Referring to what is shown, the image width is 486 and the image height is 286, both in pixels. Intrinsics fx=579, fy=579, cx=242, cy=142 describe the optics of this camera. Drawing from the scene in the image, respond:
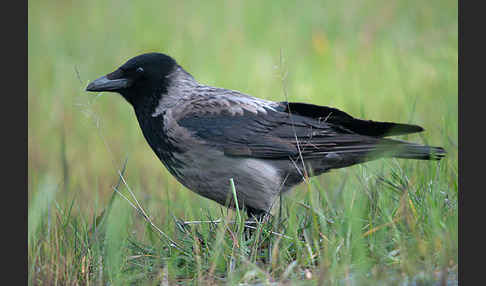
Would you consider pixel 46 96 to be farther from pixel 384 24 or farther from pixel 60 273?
pixel 60 273

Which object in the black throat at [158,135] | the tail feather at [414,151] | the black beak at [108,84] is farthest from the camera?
the black beak at [108,84]

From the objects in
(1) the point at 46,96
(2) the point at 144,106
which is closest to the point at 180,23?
(1) the point at 46,96

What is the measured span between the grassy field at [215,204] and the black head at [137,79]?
1.25 ft

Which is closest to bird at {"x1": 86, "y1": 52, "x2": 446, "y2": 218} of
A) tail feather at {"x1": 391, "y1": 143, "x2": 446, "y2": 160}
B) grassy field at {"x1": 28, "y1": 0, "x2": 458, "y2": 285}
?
tail feather at {"x1": 391, "y1": 143, "x2": 446, "y2": 160}

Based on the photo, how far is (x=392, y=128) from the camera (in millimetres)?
4766

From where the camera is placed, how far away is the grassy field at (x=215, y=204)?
3.47 m

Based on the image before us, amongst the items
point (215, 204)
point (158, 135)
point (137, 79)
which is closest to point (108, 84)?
point (137, 79)

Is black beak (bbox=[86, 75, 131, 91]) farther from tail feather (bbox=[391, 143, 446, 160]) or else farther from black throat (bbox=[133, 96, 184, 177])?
tail feather (bbox=[391, 143, 446, 160])

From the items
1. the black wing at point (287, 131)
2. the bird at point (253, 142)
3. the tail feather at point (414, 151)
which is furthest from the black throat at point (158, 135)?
the tail feather at point (414, 151)

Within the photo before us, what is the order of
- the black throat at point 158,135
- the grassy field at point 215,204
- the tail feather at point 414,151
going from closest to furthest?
1. the grassy field at point 215,204
2. the tail feather at point 414,151
3. the black throat at point 158,135

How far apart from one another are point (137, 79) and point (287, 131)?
1417 millimetres

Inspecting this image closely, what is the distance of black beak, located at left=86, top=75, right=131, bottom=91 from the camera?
5047 millimetres

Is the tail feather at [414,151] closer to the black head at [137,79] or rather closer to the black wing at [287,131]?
the black wing at [287,131]

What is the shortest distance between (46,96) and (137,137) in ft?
6.33
